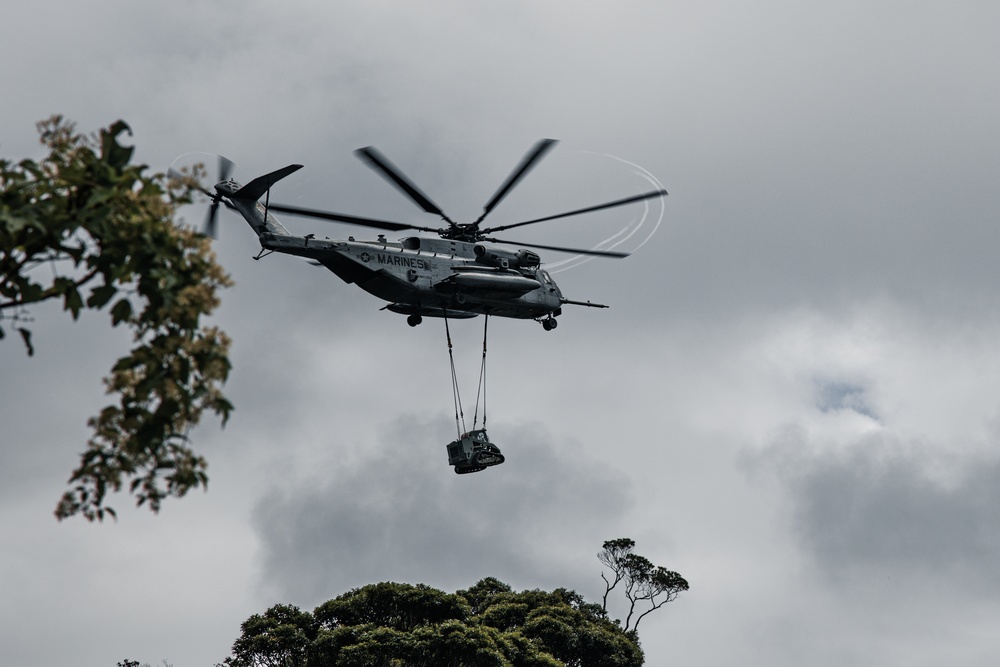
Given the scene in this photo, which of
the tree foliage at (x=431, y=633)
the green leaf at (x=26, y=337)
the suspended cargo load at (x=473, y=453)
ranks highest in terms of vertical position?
the tree foliage at (x=431, y=633)

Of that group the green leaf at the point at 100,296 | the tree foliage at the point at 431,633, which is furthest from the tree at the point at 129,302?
the tree foliage at the point at 431,633

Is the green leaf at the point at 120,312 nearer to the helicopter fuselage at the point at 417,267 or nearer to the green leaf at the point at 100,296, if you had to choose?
the green leaf at the point at 100,296

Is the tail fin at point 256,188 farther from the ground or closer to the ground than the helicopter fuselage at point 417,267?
farther from the ground

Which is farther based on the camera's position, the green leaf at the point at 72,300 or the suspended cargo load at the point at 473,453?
the suspended cargo load at the point at 473,453

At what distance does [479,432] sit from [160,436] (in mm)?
31844

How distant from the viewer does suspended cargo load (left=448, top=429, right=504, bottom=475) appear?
41.4m

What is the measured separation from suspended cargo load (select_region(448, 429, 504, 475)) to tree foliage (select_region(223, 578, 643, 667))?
20.1 meters

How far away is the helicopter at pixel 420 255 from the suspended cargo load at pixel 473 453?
4082 mm

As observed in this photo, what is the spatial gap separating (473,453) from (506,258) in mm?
6795

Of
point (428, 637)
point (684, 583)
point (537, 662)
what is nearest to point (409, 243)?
point (428, 637)

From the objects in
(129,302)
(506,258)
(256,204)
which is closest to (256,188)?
(256,204)

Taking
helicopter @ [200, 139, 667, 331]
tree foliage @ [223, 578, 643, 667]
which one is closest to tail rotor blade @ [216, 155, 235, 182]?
helicopter @ [200, 139, 667, 331]

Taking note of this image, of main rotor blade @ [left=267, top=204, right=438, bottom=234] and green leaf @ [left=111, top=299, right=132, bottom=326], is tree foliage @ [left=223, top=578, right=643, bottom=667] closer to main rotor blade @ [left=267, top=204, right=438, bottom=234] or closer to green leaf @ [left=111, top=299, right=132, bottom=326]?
main rotor blade @ [left=267, top=204, right=438, bottom=234]

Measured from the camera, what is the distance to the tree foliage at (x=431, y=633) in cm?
5991
